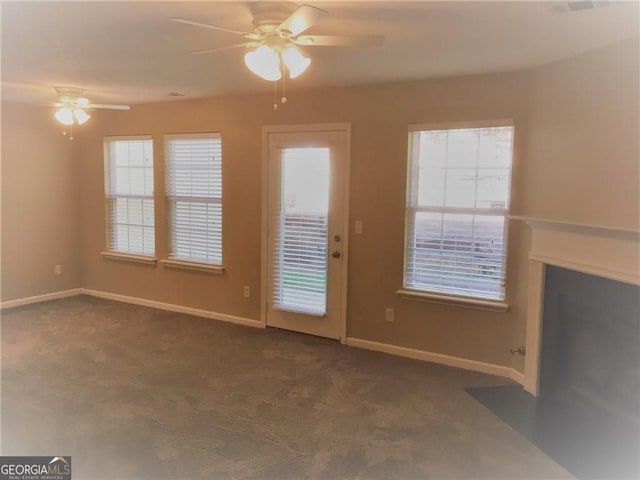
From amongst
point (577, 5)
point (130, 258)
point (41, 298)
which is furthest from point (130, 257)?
point (577, 5)

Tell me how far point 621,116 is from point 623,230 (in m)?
0.70

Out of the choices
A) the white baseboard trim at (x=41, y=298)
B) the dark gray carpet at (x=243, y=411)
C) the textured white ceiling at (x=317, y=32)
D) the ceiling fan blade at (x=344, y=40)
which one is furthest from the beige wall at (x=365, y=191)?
the ceiling fan blade at (x=344, y=40)

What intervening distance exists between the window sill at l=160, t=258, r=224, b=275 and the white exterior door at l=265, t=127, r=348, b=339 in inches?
26.4

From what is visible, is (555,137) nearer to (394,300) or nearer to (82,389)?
(394,300)

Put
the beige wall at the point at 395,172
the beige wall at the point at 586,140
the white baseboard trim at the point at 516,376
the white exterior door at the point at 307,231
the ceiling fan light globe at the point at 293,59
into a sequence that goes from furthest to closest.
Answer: the white exterior door at the point at 307,231, the white baseboard trim at the point at 516,376, the beige wall at the point at 395,172, the beige wall at the point at 586,140, the ceiling fan light globe at the point at 293,59

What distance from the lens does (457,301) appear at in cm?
368

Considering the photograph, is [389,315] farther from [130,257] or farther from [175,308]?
[130,257]

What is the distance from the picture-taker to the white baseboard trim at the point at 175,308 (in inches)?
188

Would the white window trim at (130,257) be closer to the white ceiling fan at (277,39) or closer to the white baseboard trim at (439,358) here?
the white baseboard trim at (439,358)

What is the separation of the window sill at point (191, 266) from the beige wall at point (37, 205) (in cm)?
157

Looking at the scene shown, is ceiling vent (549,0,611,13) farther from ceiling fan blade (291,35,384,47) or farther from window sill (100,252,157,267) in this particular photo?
window sill (100,252,157,267)

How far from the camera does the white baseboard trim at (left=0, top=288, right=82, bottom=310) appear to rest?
5.22 m

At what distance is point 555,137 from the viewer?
123 inches

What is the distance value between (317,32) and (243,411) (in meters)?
2.45
